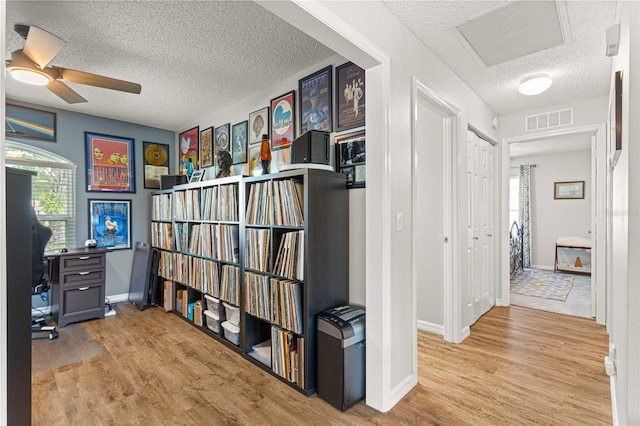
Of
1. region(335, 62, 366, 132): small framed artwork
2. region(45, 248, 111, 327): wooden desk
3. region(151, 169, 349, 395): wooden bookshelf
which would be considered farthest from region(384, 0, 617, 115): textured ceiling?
region(45, 248, 111, 327): wooden desk

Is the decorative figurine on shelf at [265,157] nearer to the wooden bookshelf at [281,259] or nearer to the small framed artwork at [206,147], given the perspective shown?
the wooden bookshelf at [281,259]

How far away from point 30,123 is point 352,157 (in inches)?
151

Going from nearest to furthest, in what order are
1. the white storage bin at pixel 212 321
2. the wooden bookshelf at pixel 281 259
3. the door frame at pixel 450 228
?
the wooden bookshelf at pixel 281 259 → the door frame at pixel 450 228 → the white storage bin at pixel 212 321

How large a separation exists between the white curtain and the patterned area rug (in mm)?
594

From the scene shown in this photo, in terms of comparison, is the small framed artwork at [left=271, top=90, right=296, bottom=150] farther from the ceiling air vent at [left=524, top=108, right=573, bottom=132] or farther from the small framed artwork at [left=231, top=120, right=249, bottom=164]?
the ceiling air vent at [left=524, top=108, right=573, bottom=132]

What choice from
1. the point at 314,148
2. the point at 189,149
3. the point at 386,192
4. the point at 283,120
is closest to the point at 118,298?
the point at 189,149

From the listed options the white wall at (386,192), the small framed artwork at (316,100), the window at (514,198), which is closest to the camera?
the white wall at (386,192)

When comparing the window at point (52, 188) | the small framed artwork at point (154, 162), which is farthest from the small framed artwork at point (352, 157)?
the window at point (52, 188)

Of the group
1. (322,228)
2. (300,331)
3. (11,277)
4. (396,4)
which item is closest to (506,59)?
(396,4)

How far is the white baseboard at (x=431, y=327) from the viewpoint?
9.79 ft

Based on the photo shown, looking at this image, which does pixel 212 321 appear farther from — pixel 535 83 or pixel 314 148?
pixel 535 83

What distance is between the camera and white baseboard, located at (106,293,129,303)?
4.11 meters

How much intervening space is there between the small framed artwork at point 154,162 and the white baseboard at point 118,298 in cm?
154

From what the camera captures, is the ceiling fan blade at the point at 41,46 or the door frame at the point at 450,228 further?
the door frame at the point at 450,228
